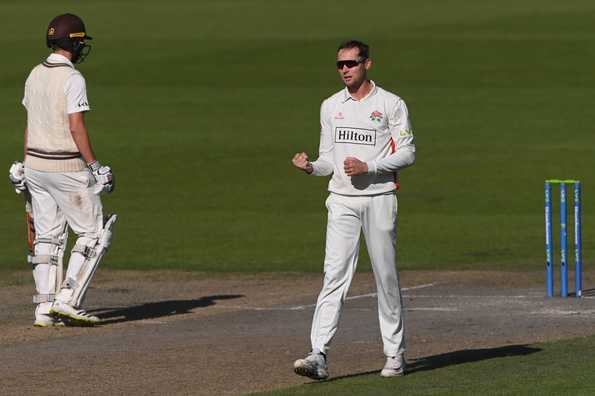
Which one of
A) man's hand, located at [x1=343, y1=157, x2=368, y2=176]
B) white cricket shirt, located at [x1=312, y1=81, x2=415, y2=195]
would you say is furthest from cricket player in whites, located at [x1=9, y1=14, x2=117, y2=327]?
man's hand, located at [x1=343, y1=157, x2=368, y2=176]

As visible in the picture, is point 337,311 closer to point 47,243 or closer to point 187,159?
point 47,243

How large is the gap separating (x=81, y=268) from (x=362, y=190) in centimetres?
338

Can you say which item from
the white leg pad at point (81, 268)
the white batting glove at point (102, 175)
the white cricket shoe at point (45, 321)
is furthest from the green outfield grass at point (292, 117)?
the white batting glove at point (102, 175)

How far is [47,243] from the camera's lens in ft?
42.9

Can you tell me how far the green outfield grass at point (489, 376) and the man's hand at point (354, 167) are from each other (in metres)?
1.30

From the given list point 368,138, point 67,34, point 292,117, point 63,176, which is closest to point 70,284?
point 63,176

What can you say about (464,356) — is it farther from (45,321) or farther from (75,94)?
(75,94)

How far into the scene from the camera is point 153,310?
551 inches

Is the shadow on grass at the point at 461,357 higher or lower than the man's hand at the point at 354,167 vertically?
lower

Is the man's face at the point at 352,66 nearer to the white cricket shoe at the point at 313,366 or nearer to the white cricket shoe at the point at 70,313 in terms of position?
the white cricket shoe at the point at 313,366

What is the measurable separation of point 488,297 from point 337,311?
175 inches

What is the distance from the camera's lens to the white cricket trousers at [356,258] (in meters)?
10.3

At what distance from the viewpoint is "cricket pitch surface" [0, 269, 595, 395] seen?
1061 cm

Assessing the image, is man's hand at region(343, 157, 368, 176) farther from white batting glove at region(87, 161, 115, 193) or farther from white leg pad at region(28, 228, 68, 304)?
white leg pad at region(28, 228, 68, 304)
